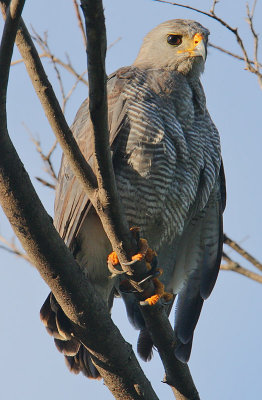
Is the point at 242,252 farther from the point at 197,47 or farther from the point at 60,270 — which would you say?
the point at 60,270

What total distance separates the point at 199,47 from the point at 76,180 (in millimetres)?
1608

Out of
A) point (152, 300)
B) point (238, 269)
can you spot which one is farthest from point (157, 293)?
point (238, 269)

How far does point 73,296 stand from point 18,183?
800mm

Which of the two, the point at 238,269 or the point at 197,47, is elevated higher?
the point at 197,47

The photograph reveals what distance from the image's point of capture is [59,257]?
3658 millimetres

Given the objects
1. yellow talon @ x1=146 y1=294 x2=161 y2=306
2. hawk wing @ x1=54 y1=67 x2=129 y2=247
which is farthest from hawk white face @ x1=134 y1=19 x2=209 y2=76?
yellow talon @ x1=146 y1=294 x2=161 y2=306

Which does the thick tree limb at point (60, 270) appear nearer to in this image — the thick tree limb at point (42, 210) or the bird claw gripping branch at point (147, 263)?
the thick tree limb at point (42, 210)

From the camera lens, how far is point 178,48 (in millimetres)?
5566

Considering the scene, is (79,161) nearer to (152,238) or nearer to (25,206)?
(25,206)

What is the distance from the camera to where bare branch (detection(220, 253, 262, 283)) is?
17.7ft

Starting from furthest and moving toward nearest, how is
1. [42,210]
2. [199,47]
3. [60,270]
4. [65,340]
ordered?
[199,47]
[65,340]
[60,270]
[42,210]

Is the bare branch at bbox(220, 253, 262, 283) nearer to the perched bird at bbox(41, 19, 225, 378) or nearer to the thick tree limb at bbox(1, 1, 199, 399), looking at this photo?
the perched bird at bbox(41, 19, 225, 378)

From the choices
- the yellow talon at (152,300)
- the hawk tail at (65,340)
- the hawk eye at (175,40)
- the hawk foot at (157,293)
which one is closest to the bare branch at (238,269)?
the hawk foot at (157,293)

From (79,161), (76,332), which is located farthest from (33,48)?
(76,332)
